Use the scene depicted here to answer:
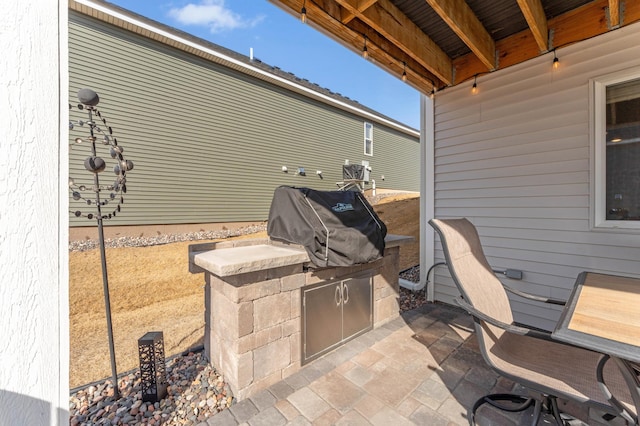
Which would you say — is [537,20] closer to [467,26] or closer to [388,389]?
[467,26]

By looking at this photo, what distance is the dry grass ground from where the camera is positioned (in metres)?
2.95

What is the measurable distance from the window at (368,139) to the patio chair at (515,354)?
1120cm

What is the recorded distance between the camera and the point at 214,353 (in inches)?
92.7

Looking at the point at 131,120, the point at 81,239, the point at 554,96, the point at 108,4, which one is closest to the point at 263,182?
the point at 131,120

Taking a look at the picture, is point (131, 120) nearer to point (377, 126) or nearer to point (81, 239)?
point (81, 239)

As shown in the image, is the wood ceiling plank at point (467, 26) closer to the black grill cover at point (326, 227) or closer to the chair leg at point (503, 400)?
the black grill cover at point (326, 227)

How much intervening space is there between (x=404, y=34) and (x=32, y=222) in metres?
3.30

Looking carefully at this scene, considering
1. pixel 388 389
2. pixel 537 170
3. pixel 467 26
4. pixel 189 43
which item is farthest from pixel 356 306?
pixel 189 43

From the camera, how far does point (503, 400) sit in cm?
196

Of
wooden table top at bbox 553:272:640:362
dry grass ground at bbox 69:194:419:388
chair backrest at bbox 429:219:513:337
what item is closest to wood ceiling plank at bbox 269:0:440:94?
chair backrest at bbox 429:219:513:337

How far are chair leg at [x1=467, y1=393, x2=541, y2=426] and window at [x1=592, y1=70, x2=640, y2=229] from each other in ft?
6.73

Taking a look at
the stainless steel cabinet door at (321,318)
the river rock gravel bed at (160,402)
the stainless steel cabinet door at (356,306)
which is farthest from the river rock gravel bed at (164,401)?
the stainless steel cabinet door at (356,306)

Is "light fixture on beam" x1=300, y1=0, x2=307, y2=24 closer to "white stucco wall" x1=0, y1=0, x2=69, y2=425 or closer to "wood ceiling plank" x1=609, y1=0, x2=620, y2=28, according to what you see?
"white stucco wall" x1=0, y1=0, x2=69, y2=425

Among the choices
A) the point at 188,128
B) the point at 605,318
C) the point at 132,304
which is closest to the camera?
the point at 605,318
